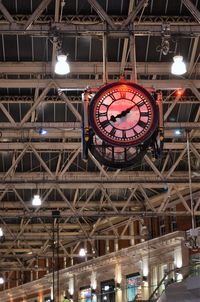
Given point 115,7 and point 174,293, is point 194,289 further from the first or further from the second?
point 115,7

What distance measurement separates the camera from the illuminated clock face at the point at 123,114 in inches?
380

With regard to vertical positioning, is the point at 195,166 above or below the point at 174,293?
above

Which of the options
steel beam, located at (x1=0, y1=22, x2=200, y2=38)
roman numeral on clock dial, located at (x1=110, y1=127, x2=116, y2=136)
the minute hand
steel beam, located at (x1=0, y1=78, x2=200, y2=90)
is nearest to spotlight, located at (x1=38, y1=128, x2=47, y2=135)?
steel beam, located at (x1=0, y1=78, x2=200, y2=90)

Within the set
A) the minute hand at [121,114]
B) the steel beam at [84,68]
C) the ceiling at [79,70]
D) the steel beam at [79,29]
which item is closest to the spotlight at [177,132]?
the ceiling at [79,70]

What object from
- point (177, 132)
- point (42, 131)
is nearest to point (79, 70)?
point (42, 131)

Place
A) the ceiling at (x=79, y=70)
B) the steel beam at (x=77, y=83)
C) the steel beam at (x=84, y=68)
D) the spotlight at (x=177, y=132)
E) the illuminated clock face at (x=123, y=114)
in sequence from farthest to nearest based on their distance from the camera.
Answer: the spotlight at (x=177, y=132) → the steel beam at (x=77, y=83) → the steel beam at (x=84, y=68) → the ceiling at (x=79, y=70) → the illuminated clock face at (x=123, y=114)

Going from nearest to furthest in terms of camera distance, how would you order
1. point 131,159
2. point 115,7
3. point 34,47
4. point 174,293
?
point 131,159
point 115,7
point 34,47
point 174,293

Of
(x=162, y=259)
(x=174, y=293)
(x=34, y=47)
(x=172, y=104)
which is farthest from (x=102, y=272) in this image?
(x=34, y=47)

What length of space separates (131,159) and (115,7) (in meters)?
7.67

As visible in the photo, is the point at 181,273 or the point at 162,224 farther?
the point at 162,224

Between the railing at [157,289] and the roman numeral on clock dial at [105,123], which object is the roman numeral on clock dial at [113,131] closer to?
the roman numeral on clock dial at [105,123]

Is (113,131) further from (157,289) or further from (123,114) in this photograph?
(157,289)

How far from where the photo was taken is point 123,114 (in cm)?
983

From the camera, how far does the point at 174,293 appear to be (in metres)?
21.6
